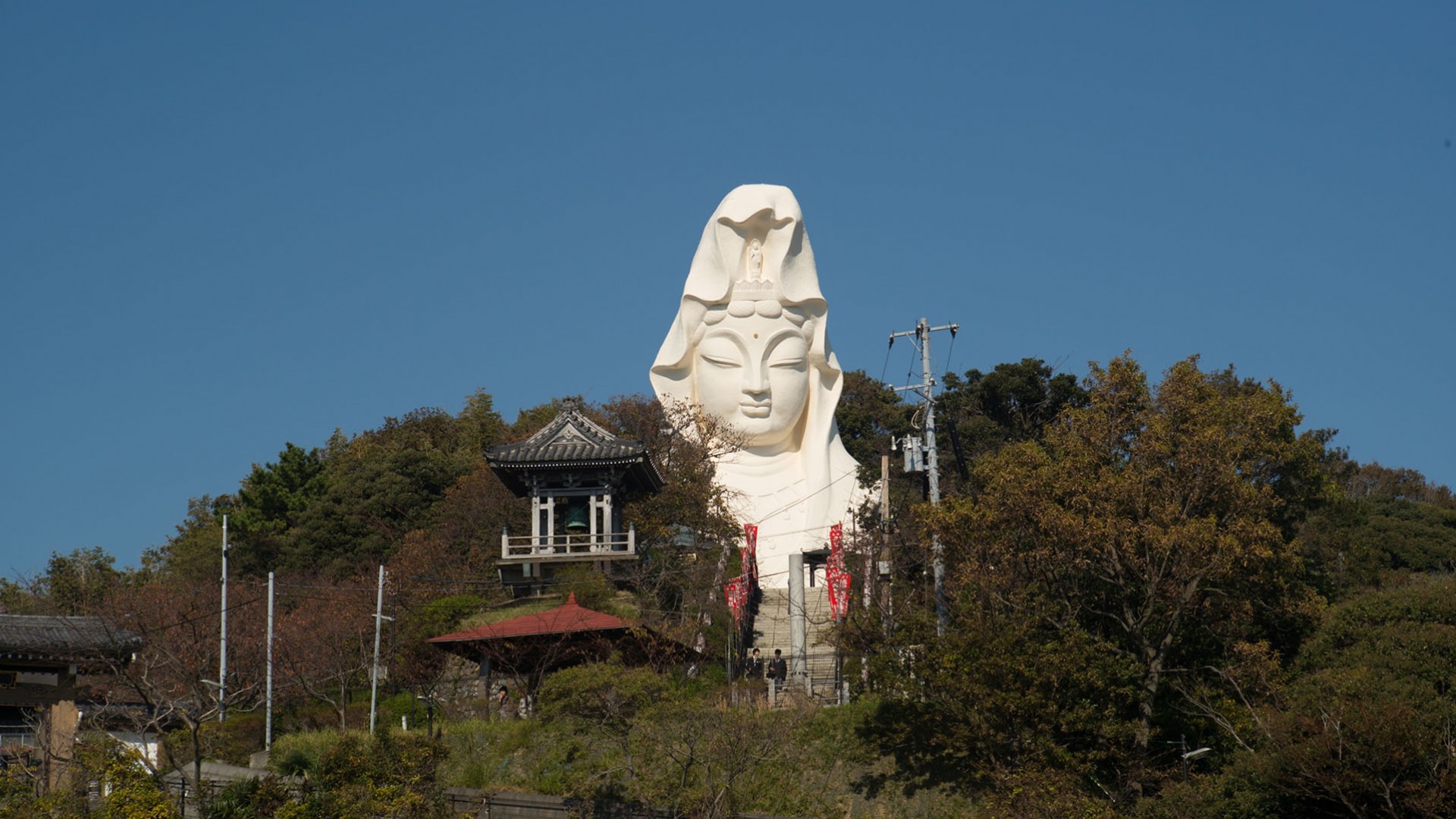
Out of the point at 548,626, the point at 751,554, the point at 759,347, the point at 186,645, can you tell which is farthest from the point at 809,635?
the point at 186,645

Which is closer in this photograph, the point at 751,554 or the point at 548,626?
the point at 548,626

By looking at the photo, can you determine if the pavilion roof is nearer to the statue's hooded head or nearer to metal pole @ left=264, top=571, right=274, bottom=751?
the statue's hooded head

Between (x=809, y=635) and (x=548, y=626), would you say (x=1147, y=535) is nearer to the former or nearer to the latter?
(x=548, y=626)

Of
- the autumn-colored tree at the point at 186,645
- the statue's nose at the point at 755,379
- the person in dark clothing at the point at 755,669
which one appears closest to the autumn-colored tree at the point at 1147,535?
the person in dark clothing at the point at 755,669

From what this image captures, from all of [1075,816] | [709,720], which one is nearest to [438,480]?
[709,720]

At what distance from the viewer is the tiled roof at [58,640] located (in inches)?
770

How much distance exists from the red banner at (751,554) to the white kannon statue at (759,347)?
2356 millimetres

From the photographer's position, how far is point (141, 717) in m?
20.7

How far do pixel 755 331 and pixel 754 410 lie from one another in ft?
5.11

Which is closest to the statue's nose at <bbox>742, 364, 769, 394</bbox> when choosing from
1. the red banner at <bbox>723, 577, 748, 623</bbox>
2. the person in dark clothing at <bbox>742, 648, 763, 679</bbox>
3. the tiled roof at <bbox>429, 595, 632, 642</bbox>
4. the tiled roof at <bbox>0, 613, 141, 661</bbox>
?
the red banner at <bbox>723, 577, 748, 623</bbox>

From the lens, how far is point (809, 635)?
24.2 meters

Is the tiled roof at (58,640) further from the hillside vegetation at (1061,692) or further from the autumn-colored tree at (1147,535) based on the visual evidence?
the autumn-colored tree at (1147,535)

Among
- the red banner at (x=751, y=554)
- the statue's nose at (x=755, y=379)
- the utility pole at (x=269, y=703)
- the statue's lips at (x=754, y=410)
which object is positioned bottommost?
the utility pole at (x=269, y=703)

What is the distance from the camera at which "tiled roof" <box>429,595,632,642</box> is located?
2000 cm
